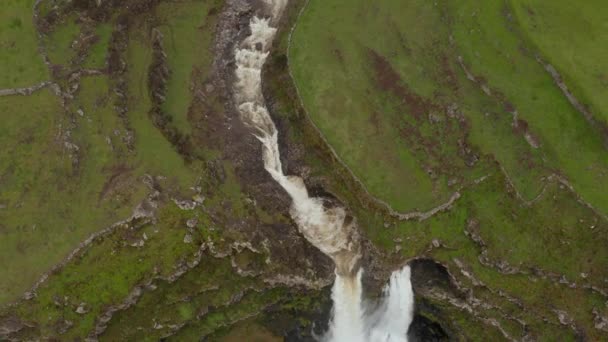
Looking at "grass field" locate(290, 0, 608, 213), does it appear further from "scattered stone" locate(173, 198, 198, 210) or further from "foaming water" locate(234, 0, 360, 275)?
"scattered stone" locate(173, 198, 198, 210)

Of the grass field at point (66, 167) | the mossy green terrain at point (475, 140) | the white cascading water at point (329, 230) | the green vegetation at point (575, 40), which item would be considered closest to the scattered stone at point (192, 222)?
the grass field at point (66, 167)

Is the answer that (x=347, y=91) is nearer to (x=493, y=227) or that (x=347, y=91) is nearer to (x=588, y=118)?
(x=493, y=227)

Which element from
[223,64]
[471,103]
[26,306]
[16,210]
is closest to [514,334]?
[471,103]

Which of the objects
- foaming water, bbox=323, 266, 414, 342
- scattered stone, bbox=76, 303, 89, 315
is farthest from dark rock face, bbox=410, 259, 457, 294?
scattered stone, bbox=76, 303, 89, 315

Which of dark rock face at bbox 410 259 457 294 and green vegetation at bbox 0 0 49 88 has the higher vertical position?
green vegetation at bbox 0 0 49 88

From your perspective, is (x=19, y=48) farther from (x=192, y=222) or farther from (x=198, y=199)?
(x=192, y=222)

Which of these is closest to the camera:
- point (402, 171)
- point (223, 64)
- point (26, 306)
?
point (26, 306)

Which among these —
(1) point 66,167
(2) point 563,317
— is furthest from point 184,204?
(2) point 563,317

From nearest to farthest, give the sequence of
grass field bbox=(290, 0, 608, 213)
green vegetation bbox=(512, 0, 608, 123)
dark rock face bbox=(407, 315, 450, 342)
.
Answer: green vegetation bbox=(512, 0, 608, 123)
grass field bbox=(290, 0, 608, 213)
dark rock face bbox=(407, 315, 450, 342)
